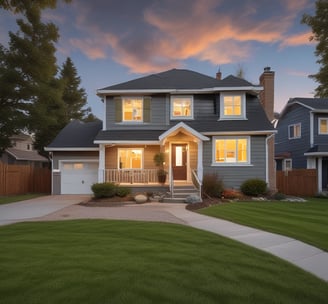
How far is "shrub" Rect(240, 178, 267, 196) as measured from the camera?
15039 millimetres

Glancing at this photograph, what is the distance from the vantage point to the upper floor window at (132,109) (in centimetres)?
1734

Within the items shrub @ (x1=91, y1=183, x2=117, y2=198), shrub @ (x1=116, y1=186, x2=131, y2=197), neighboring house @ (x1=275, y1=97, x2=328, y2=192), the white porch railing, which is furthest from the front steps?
neighboring house @ (x1=275, y1=97, x2=328, y2=192)

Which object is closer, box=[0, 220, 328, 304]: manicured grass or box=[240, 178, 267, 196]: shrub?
box=[0, 220, 328, 304]: manicured grass

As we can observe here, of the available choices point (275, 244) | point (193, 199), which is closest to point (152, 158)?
point (193, 199)

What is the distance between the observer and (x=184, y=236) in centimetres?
660

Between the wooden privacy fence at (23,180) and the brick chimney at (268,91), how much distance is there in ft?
57.5

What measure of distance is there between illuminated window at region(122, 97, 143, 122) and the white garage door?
416cm

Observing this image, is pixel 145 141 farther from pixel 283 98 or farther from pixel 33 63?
pixel 283 98

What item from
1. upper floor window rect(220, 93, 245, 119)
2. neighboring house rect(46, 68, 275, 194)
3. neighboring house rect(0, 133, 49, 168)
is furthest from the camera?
neighboring house rect(0, 133, 49, 168)

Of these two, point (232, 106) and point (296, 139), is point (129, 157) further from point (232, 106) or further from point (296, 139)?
point (296, 139)

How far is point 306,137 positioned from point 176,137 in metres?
12.0

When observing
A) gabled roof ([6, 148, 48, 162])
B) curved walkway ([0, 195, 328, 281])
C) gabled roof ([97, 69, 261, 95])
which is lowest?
curved walkway ([0, 195, 328, 281])

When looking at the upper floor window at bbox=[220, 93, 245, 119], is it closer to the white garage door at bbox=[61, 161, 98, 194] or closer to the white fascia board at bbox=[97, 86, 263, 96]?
the white fascia board at bbox=[97, 86, 263, 96]

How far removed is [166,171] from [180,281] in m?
12.5
